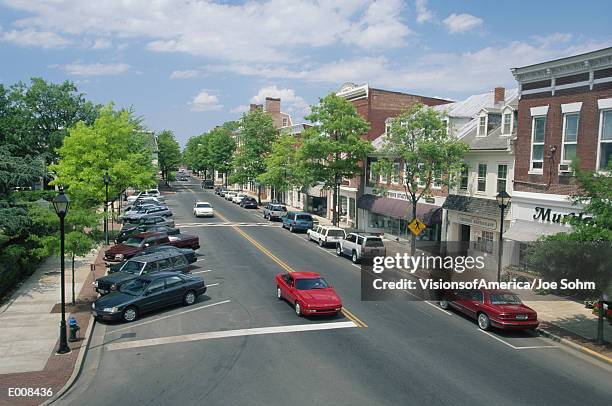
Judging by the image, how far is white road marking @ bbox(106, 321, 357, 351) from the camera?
16.5m

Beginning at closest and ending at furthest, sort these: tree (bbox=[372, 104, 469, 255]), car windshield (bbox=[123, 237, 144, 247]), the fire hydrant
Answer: the fire hydrant < tree (bbox=[372, 104, 469, 255]) < car windshield (bbox=[123, 237, 144, 247])

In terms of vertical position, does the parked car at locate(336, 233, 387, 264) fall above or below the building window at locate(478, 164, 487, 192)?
below

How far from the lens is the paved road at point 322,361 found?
491 inches

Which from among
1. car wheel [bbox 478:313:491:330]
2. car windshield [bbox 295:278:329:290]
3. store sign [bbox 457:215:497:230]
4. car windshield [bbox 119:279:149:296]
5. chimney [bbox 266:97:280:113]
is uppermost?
chimney [bbox 266:97:280:113]

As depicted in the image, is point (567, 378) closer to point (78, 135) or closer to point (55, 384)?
point (55, 384)

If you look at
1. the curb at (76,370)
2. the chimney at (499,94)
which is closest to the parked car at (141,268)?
the curb at (76,370)

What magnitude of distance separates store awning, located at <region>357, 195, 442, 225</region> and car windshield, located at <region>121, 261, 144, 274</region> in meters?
19.8

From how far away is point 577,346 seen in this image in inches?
662

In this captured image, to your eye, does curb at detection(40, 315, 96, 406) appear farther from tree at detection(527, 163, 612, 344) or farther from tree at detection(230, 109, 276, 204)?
tree at detection(230, 109, 276, 204)

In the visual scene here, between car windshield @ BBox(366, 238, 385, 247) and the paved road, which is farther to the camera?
car windshield @ BBox(366, 238, 385, 247)

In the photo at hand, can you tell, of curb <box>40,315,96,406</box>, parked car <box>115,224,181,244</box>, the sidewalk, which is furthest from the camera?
parked car <box>115,224,181,244</box>

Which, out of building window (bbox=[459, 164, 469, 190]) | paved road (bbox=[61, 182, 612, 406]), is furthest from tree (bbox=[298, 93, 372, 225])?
paved road (bbox=[61, 182, 612, 406])

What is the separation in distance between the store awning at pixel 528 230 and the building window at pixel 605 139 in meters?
3.30

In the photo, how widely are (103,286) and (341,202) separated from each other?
3331 centimetres
